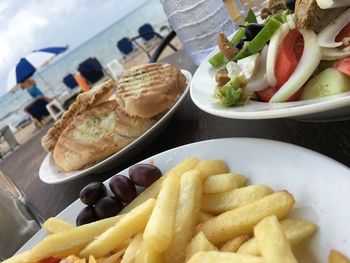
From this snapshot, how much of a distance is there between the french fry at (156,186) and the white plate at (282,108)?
0.14 meters

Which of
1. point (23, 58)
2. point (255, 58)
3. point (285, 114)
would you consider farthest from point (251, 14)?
point (23, 58)

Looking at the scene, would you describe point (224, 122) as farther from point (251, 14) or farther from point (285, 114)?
point (285, 114)

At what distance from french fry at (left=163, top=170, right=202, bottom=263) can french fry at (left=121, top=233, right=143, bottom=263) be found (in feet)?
0.18

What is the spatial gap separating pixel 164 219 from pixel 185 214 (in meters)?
0.05

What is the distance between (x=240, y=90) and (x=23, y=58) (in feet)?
35.8

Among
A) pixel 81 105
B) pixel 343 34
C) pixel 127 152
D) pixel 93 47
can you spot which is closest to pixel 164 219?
pixel 343 34

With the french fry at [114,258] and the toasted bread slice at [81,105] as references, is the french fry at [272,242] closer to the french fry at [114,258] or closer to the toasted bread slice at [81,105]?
the french fry at [114,258]

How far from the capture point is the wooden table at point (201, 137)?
2.78 ft

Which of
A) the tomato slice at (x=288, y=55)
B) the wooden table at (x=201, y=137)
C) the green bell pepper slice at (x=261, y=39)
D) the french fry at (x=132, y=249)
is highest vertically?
the green bell pepper slice at (x=261, y=39)

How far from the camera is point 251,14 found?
127 centimetres

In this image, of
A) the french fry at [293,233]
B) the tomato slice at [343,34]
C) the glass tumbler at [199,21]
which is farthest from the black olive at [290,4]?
the glass tumbler at [199,21]

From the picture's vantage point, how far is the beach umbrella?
10.6 m

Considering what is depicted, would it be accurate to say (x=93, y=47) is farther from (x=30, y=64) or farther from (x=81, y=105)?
(x=81, y=105)

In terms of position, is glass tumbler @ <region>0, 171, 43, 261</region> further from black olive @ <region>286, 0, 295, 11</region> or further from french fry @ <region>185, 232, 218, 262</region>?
black olive @ <region>286, 0, 295, 11</region>
